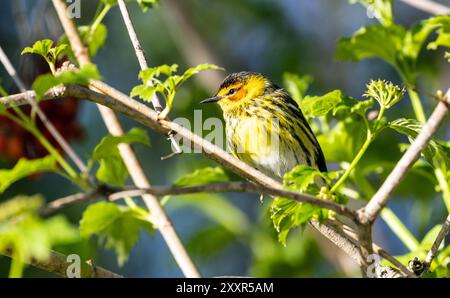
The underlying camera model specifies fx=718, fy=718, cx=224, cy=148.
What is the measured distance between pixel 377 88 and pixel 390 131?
1.99 m

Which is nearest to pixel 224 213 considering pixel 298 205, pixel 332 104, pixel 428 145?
pixel 332 104

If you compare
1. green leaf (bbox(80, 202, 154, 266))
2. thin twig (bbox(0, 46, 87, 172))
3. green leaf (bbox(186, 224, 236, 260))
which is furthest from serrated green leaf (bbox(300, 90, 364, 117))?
green leaf (bbox(186, 224, 236, 260))

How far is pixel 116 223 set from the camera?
7.32 ft

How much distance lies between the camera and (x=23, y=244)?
123 centimetres

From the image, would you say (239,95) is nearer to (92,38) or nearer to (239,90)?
(239,90)

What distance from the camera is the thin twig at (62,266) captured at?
1.80 m

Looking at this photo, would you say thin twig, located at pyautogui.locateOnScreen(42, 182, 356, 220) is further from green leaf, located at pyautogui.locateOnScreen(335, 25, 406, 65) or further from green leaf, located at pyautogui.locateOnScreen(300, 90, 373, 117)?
green leaf, located at pyautogui.locateOnScreen(335, 25, 406, 65)

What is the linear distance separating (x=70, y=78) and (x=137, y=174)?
34.6 inches

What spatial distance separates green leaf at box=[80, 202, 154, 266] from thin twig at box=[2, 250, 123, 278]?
19cm

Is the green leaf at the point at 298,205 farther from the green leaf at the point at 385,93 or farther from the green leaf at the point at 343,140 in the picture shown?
the green leaf at the point at 343,140

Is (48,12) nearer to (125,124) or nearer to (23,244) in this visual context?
(23,244)

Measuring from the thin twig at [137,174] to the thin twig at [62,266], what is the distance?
267mm

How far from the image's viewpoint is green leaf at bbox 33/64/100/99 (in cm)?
155
